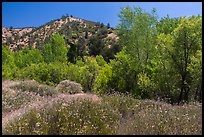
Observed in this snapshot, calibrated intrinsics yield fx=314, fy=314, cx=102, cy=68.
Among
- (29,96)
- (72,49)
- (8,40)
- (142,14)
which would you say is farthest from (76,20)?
(29,96)

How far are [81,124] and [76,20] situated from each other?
289ft

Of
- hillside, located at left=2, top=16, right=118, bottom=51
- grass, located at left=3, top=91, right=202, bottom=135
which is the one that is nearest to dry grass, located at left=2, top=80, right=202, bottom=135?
grass, located at left=3, top=91, right=202, bottom=135

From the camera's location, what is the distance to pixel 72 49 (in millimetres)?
51656

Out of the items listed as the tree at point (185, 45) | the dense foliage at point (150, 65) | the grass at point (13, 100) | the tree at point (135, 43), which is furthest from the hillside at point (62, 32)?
the grass at point (13, 100)

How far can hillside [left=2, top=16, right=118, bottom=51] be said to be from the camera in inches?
2864

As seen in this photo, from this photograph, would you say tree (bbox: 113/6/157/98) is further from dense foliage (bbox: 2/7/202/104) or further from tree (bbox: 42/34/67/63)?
tree (bbox: 42/34/67/63)

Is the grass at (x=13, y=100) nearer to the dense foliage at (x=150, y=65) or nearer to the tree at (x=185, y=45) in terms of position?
the dense foliage at (x=150, y=65)

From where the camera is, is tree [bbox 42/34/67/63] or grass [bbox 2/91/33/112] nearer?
grass [bbox 2/91/33/112]

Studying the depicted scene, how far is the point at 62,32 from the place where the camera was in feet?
259

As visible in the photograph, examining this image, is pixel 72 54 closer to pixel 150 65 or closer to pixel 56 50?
pixel 56 50

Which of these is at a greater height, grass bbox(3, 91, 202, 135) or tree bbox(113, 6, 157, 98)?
tree bbox(113, 6, 157, 98)

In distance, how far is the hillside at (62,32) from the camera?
72.8m

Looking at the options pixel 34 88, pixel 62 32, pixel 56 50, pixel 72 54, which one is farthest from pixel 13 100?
pixel 62 32

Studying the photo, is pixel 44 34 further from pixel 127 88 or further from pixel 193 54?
pixel 193 54
